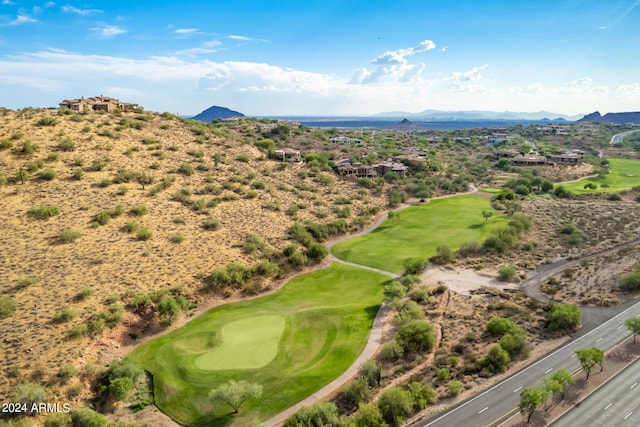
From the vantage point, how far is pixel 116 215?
52.5 m

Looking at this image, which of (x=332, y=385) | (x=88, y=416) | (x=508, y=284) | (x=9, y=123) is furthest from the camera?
(x=9, y=123)

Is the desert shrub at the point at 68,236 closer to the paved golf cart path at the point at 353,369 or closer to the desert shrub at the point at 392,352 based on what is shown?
the paved golf cart path at the point at 353,369

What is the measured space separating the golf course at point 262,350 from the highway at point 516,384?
32.6 ft

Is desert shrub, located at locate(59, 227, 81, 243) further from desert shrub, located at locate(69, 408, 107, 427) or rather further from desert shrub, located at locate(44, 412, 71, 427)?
desert shrub, located at locate(69, 408, 107, 427)

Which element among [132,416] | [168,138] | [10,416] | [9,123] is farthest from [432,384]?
[9,123]

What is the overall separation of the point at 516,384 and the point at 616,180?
10311cm

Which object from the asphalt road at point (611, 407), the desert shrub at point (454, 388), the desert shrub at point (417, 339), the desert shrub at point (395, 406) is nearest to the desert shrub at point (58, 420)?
the desert shrub at point (395, 406)

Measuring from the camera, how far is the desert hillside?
1395 inches

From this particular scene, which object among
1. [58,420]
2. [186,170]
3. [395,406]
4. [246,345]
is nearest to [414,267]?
[246,345]

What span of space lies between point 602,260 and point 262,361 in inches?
1902

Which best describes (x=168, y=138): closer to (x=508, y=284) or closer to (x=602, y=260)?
(x=508, y=284)

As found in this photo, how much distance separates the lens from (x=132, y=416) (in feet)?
93.9

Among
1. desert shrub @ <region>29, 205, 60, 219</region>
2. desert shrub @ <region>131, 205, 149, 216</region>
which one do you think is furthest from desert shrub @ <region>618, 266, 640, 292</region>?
desert shrub @ <region>29, 205, 60, 219</region>

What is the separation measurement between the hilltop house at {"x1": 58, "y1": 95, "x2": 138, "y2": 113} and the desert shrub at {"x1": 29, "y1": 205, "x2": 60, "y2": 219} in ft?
133
